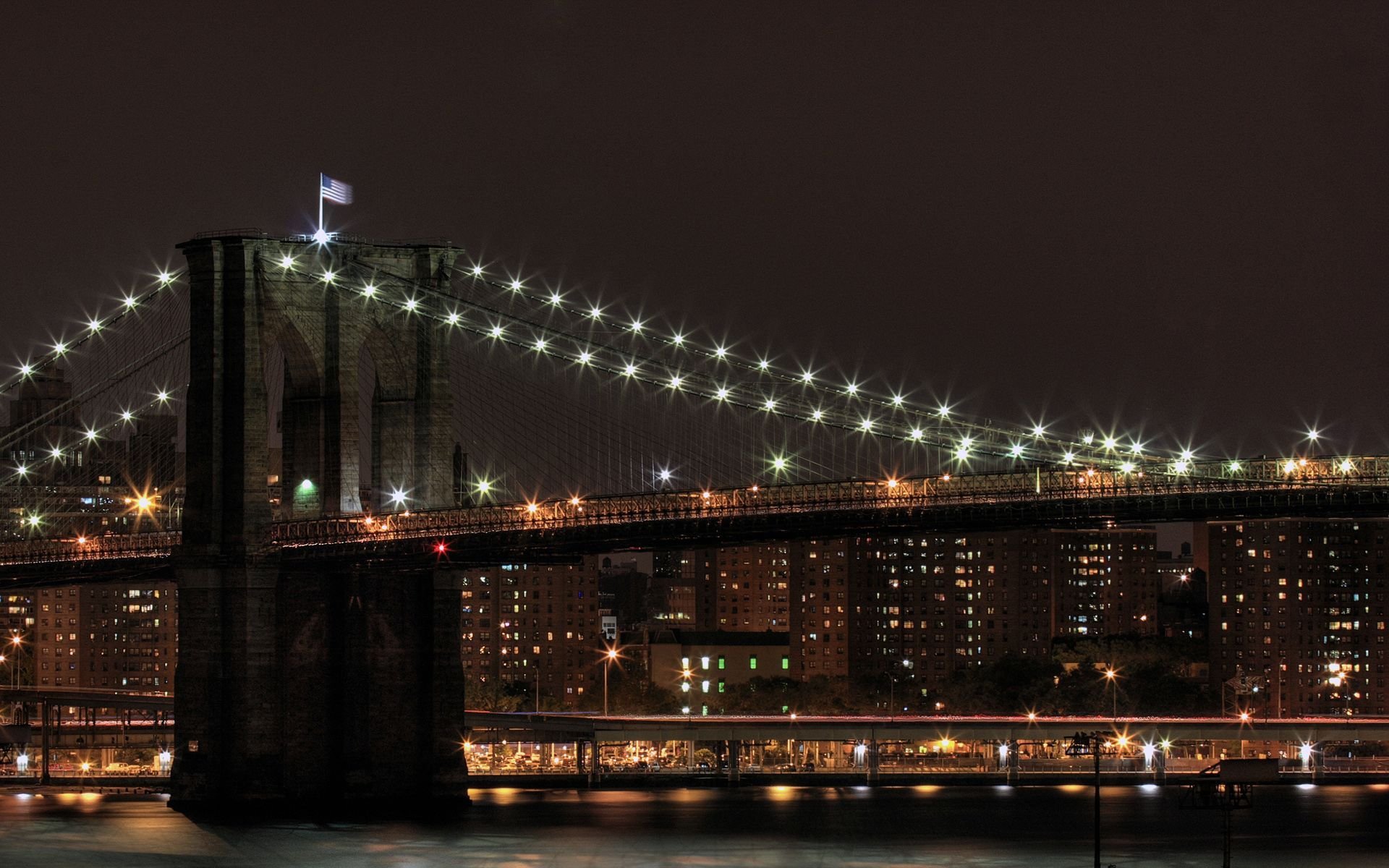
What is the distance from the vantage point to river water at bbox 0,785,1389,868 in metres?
86.7

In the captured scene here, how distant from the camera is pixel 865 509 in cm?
9438

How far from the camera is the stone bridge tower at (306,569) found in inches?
3890

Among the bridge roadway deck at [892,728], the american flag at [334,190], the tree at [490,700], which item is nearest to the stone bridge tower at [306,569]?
the american flag at [334,190]

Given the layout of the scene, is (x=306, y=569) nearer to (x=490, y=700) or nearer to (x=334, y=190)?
(x=334, y=190)

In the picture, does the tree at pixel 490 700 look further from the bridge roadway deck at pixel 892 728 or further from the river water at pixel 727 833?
the river water at pixel 727 833

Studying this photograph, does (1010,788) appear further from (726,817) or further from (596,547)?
(596,547)

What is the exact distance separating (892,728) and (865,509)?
4045 centimetres

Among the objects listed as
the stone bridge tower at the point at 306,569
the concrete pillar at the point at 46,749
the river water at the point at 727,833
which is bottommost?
the river water at the point at 727,833

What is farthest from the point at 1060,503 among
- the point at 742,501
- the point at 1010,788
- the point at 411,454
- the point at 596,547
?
the point at 1010,788

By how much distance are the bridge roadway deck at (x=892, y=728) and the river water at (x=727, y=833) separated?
1355 centimetres

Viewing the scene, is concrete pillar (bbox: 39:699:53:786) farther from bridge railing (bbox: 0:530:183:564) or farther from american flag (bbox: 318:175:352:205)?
american flag (bbox: 318:175:352:205)

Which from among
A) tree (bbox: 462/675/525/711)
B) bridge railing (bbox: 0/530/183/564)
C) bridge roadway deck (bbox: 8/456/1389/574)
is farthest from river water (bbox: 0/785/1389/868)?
tree (bbox: 462/675/525/711)

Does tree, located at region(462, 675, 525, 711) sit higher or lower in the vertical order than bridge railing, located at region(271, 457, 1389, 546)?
lower

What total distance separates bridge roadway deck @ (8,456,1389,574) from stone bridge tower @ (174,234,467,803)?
196 cm
